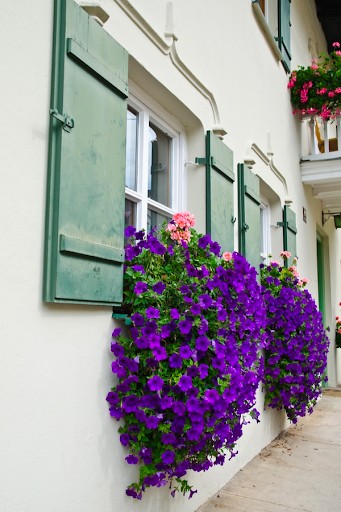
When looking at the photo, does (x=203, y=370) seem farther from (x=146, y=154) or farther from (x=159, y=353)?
(x=146, y=154)

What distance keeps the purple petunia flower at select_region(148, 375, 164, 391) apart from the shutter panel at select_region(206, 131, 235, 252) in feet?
4.80

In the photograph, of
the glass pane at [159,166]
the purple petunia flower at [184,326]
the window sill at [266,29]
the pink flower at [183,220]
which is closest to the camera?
the purple petunia flower at [184,326]

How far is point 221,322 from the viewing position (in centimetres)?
254

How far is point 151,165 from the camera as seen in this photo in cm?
319

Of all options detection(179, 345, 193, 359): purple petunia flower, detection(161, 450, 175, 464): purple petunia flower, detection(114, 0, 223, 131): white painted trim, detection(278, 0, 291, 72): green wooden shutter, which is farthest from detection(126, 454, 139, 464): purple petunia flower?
detection(278, 0, 291, 72): green wooden shutter

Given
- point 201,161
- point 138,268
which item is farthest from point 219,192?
point 138,268

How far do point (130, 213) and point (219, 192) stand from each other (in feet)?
3.11

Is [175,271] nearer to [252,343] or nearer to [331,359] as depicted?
[252,343]

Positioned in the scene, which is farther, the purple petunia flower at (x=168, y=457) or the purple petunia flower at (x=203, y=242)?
the purple petunia flower at (x=203, y=242)

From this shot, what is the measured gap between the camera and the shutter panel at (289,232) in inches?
222

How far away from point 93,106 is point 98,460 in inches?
61.5

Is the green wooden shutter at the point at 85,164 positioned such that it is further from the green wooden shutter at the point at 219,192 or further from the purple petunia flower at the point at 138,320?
the green wooden shutter at the point at 219,192

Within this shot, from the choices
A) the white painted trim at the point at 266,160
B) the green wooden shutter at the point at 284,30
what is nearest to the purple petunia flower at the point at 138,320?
the white painted trim at the point at 266,160

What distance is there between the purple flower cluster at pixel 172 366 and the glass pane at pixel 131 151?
1.60 feet
